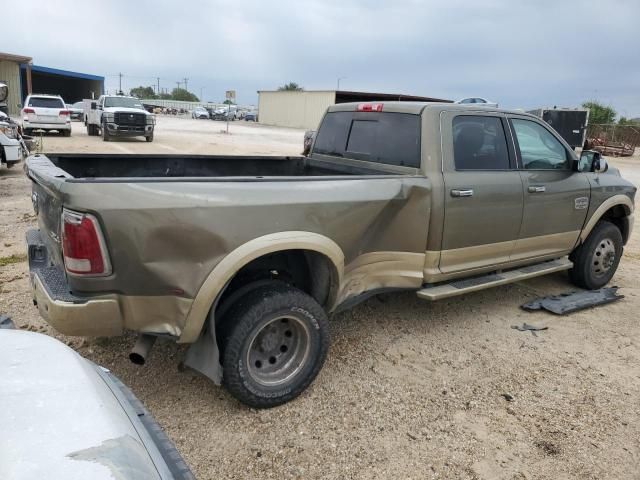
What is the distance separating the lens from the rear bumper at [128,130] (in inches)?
829

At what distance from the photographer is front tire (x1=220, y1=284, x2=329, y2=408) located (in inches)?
120

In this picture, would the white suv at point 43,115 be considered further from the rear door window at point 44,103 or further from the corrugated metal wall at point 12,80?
the corrugated metal wall at point 12,80

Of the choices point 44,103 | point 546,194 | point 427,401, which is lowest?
point 427,401

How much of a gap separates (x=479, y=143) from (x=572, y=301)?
78.6 inches

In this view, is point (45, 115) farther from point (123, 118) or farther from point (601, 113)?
point (601, 113)

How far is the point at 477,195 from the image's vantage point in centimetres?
412

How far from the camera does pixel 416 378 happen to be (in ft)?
12.1

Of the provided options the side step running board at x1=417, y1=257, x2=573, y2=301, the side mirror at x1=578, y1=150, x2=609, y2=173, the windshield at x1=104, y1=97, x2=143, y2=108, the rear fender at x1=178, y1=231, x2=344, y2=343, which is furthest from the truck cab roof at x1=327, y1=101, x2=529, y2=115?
the windshield at x1=104, y1=97, x2=143, y2=108

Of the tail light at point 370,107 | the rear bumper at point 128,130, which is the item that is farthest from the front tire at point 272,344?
the rear bumper at point 128,130

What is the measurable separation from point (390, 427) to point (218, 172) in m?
2.76

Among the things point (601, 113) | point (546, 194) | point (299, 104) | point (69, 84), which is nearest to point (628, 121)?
point (601, 113)

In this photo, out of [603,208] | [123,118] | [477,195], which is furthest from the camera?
[123,118]

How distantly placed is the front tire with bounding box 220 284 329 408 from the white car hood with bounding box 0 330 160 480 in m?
1.20

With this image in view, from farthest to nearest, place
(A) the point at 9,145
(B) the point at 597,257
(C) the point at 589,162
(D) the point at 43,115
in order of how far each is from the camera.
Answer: (D) the point at 43,115
(A) the point at 9,145
(B) the point at 597,257
(C) the point at 589,162
